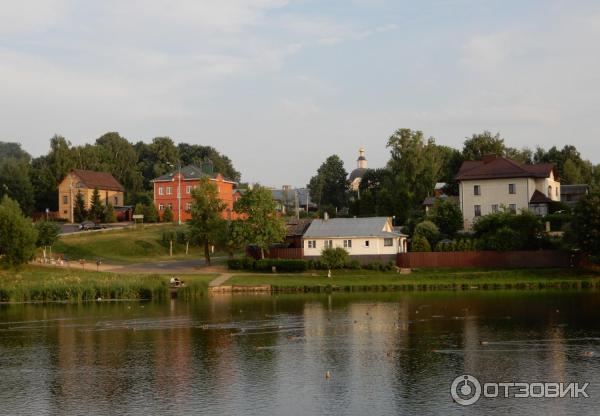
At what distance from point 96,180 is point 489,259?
7738 cm

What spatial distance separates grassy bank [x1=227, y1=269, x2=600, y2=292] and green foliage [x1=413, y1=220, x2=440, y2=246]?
5986 mm

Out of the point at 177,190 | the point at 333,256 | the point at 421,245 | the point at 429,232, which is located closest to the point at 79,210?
→ the point at 177,190

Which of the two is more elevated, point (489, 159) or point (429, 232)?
point (489, 159)

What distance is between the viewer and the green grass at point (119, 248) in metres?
90.3

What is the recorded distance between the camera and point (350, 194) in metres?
147

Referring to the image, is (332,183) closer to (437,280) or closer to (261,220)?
(261,220)

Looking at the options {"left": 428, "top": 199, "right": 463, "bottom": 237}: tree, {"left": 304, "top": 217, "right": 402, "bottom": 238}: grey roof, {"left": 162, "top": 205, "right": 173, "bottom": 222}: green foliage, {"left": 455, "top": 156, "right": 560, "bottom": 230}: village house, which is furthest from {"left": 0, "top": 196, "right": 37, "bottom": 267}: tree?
{"left": 455, "top": 156, "right": 560, "bottom": 230}: village house

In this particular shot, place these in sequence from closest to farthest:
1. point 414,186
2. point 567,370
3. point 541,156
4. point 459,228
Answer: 1. point 567,370
2. point 459,228
3. point 414,186
4. point 541,156

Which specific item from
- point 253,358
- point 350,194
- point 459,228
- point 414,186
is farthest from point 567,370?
point 350,194

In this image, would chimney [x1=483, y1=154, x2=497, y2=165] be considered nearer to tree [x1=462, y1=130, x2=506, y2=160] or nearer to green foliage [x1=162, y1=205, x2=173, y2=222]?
tree [x1=462, y1=130, x2=506, y2=160]

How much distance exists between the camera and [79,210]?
11969cm

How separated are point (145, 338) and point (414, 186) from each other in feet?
254

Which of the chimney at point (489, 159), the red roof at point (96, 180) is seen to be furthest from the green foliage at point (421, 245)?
the red roof at point (96, 180)

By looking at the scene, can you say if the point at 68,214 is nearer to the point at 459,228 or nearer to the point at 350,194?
the point at 350,194
